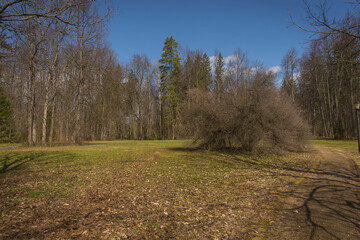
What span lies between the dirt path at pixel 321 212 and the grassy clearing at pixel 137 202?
32 centimetres

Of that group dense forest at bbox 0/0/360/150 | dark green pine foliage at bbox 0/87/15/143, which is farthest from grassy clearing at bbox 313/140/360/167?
dark green pine foliage at bbox 0/87/15/143

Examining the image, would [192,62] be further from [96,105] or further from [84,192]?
[84,192]

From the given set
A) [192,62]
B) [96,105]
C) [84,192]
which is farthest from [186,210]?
[192,62]

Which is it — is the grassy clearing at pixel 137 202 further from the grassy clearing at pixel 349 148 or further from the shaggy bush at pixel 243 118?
the grassy clearing at pixel 349 148

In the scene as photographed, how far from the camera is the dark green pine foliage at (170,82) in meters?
40.0

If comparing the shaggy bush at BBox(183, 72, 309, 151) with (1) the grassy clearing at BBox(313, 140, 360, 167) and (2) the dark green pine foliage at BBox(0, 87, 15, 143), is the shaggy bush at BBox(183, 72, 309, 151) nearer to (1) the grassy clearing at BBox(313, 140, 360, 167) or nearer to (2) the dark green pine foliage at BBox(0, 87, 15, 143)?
(1) the grassy clearing at BBox(313, 140, 360, 167)

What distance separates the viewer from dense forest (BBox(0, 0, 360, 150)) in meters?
6.31

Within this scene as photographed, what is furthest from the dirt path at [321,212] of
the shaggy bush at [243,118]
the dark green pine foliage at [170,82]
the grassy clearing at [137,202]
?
the dark green pine foliage at [170,82]

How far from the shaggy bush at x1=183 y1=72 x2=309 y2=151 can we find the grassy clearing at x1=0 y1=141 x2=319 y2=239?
4355 mm

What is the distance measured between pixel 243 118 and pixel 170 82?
1184 inches

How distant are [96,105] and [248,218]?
126ft

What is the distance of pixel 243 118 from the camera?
12047 mm

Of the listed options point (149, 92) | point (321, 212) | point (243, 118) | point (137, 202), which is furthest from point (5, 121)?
point (321, 212)

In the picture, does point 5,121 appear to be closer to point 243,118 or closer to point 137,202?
point 243,118
